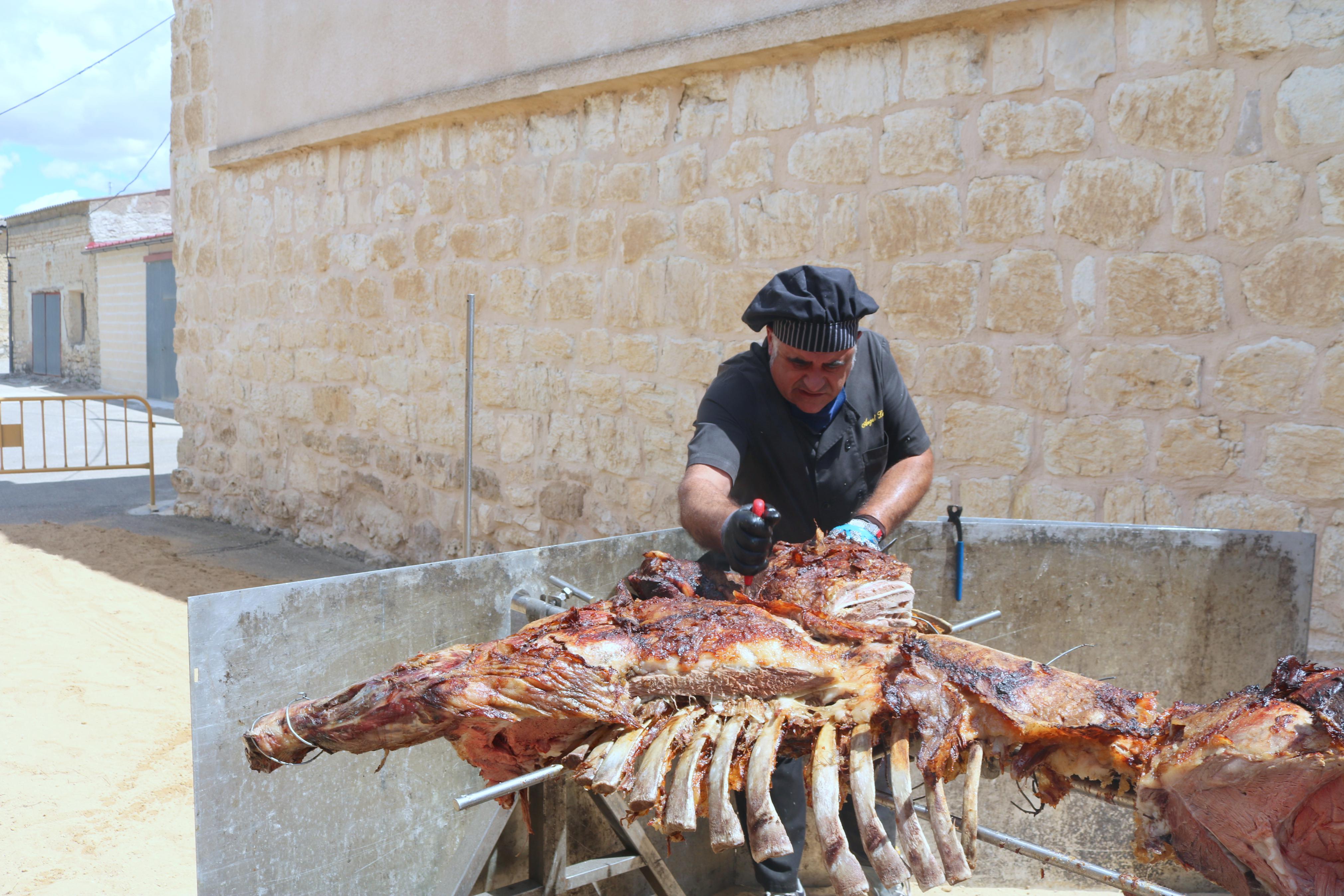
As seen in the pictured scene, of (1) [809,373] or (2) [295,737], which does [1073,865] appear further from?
(1) [809,373]

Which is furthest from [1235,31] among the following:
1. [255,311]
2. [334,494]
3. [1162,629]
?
[255,311]

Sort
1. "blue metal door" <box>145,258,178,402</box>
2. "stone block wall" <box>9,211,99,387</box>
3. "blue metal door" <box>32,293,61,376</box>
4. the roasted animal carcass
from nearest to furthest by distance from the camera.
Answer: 1. the roasted animal carcass
2. "blue metal door" <box>145,258,178,402</box>
3. "stone block wall" <box>9,211,99,387</box>
4. "blue metal door" <box>32,293,61,376</box>

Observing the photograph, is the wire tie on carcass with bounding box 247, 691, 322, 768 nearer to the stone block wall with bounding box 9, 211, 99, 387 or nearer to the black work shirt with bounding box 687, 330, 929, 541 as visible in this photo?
the black work shirt with bounding box 687, 330, 929, 541

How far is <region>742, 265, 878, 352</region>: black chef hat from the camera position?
3.06 m

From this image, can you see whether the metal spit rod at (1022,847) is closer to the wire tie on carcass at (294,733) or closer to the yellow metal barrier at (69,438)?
the wire tie on carcass at (294,733)

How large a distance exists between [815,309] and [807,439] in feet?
1.73

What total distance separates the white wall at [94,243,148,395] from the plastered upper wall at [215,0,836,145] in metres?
14.8

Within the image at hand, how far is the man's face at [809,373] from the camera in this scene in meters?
3.15

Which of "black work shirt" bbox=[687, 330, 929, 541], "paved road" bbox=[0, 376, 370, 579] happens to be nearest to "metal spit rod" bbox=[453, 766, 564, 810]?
"black work shirt" bbox=[687, 330, 929, 541]

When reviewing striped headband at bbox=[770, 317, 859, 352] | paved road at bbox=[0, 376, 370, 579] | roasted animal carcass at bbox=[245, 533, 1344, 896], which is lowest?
paved road at bbox=[0, 376, 370, 579]

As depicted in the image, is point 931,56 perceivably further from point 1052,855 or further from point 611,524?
point 1052,855

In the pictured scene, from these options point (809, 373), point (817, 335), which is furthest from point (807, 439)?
point (817, 335)

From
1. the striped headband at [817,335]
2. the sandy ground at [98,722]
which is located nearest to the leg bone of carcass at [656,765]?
the striped headband at [817,335]

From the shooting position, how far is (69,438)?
693 inches
